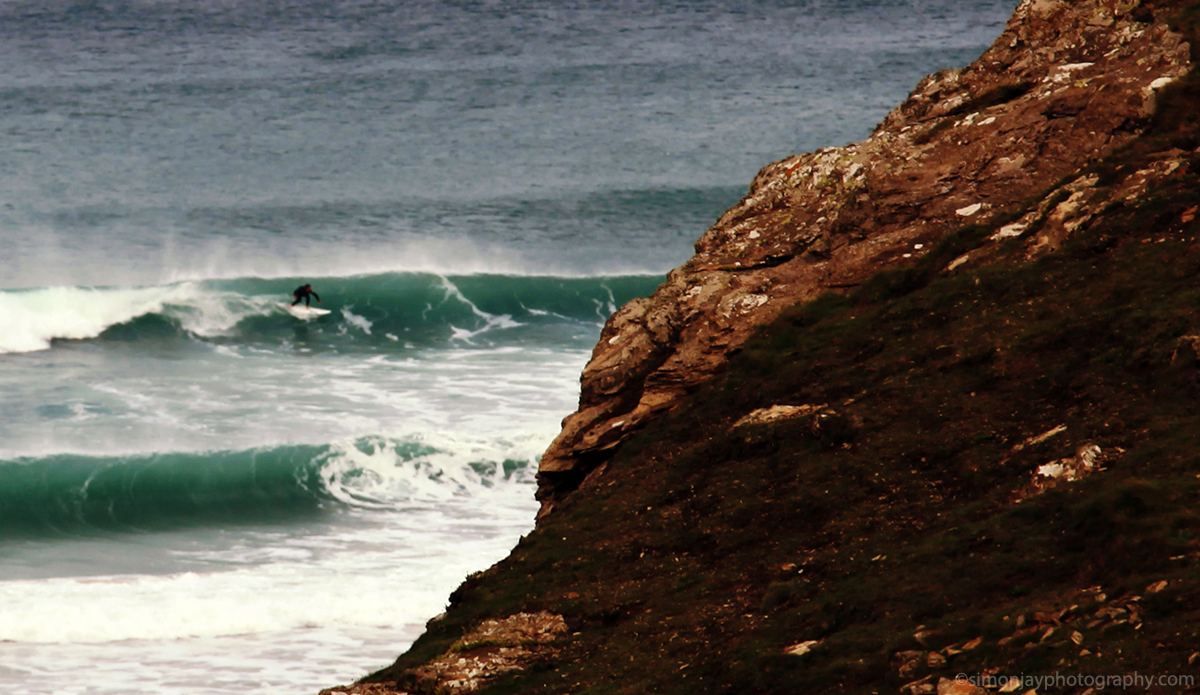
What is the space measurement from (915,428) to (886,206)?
4327 mm

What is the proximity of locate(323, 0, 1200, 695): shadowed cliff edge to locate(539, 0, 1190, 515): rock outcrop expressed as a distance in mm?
36

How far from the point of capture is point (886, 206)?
1592 cm

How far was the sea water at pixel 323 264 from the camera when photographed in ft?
75.4

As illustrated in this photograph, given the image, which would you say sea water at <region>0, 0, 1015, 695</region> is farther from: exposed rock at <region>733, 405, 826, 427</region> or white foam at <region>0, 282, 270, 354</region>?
exposed rock at <region>733, 405, 826, 427</region>

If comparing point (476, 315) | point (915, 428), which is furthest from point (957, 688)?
point (476, 315)

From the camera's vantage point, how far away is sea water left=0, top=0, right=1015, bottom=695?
23.0 m

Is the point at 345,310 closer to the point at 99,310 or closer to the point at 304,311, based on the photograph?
the point at 304,311

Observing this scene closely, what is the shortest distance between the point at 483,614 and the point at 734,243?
618 centimetres

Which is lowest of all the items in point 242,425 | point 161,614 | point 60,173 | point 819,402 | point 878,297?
point 161,614

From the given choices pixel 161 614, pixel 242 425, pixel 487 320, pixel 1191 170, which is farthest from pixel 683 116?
pixel 1191 170

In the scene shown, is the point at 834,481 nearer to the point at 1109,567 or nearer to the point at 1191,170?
the point at 1109,567

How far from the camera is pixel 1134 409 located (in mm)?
11172

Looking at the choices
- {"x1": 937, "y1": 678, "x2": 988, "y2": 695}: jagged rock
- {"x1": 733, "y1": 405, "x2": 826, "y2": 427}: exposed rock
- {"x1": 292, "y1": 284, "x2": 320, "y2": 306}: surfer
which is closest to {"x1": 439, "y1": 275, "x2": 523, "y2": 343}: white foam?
{"x1": 292, "y1": 284, "x2": 320, "y2": 306}: surfer

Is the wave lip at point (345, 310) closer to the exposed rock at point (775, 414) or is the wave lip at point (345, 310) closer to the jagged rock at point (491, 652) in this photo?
the exposed rock at point (775, 414)
